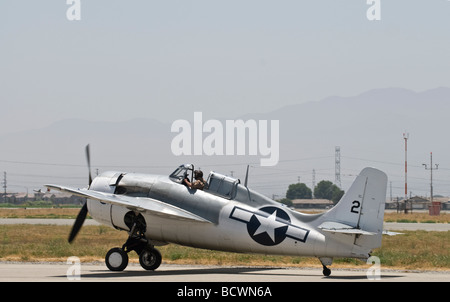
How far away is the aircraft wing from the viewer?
20219mm

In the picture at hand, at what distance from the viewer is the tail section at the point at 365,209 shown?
736 inches

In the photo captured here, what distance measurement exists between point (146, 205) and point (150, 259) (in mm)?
1692

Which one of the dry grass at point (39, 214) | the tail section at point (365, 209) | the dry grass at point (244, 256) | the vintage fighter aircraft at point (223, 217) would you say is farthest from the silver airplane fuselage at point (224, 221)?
the dry grass at point (39, 214)

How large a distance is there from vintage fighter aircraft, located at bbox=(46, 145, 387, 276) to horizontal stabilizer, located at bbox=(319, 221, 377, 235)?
17 millimetres

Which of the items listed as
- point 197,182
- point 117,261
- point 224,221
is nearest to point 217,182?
point 197,182

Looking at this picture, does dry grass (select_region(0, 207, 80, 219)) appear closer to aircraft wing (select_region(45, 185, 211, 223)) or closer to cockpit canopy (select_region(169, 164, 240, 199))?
aircraft wing (select_region(45, 185, 211, 223))

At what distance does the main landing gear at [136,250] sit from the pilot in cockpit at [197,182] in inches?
62.5

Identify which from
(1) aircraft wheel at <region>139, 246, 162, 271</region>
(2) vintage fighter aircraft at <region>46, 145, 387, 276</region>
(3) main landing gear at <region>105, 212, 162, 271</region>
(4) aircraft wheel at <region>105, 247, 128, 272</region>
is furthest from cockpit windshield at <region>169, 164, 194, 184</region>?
(4) aircraft wheel at <region>105, 247, 128, 272</region>

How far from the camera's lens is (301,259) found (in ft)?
85.6

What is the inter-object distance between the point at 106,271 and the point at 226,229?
360 cm

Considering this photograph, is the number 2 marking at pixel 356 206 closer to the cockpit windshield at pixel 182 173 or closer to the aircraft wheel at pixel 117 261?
the cockpit windshield at pixel 182 173

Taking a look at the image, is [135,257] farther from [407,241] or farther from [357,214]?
[407,241]

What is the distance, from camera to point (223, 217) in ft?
66.4
